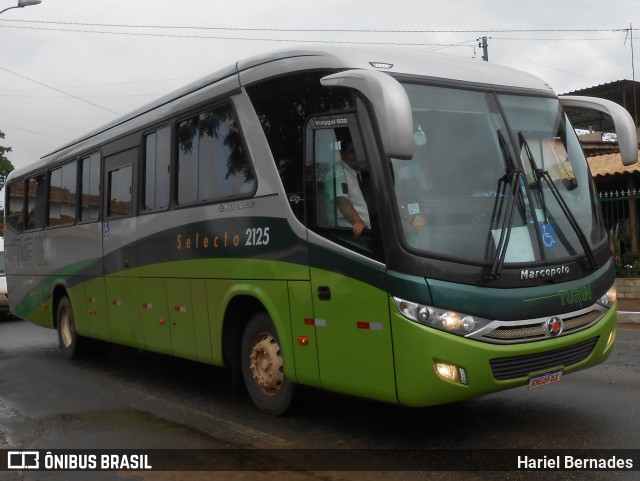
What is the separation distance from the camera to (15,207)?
559 inches

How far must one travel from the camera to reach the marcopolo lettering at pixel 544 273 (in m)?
5.45

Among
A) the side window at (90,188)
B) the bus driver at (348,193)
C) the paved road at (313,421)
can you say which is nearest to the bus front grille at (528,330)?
the paved road at (313,421)

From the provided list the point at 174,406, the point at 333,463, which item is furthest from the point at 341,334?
the point at 174,406

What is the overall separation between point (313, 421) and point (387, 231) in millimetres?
2271

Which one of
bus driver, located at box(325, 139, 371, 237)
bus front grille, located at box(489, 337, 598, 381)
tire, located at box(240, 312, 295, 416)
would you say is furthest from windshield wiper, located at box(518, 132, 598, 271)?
tire, located at box(240, 312, 295, 416)

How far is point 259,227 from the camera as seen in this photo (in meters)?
6.77

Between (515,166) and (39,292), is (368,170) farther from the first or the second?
(39,292)

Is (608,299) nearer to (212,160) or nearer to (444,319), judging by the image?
(444,319)

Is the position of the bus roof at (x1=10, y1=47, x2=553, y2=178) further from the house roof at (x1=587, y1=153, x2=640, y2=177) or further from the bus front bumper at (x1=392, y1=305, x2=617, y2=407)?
the house roof at (x1=587, y1=153, x2=640, y2=177)

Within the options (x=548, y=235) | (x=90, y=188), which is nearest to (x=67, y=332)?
(x=90, y=188)

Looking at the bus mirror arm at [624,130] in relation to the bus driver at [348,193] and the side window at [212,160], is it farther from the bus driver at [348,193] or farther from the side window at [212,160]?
the side window at [212,160]

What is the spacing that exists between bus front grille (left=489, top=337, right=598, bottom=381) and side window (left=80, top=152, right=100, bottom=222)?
676 cm

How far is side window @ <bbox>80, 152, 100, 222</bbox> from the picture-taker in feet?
34.4

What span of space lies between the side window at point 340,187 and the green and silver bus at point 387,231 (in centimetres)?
2
